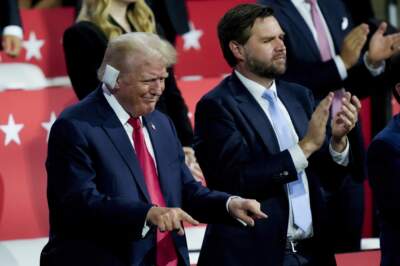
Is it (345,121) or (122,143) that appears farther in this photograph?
(345,121)

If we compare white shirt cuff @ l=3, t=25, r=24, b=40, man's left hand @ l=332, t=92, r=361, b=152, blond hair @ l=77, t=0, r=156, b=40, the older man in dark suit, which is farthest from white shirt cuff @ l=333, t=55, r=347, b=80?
white shirt cuff @ l=3, t=25, r=24, b=40

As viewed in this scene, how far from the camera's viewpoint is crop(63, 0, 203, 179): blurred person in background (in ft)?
17.1

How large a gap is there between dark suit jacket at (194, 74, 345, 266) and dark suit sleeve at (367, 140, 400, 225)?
10.7 inches

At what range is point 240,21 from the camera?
15.4 feet

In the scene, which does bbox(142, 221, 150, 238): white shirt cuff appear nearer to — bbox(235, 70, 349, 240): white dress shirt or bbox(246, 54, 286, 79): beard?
bbox(235, 70, 349, 240): white dress shirt

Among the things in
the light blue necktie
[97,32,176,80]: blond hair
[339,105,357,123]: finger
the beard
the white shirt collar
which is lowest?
the light blue necktie

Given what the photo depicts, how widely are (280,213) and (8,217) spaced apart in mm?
1622

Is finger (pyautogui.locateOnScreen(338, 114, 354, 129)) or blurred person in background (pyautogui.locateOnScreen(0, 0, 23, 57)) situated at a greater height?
blurred person in background (pyautogui.locateOnScreen(0, 0, 23, 57))

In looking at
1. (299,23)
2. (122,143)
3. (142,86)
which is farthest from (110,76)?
(299,23)

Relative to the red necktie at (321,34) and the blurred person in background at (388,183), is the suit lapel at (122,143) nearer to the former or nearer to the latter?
the blurred person in background at (388,183)

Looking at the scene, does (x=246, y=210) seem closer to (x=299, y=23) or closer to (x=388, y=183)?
(x=388, y=183)

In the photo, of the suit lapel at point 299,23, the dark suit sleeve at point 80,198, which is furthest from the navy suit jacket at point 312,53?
the dark suit sleeve at point 80,198

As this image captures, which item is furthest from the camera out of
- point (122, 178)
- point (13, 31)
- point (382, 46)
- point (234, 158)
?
point (13, 31)

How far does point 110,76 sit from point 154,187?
0.41 meters
